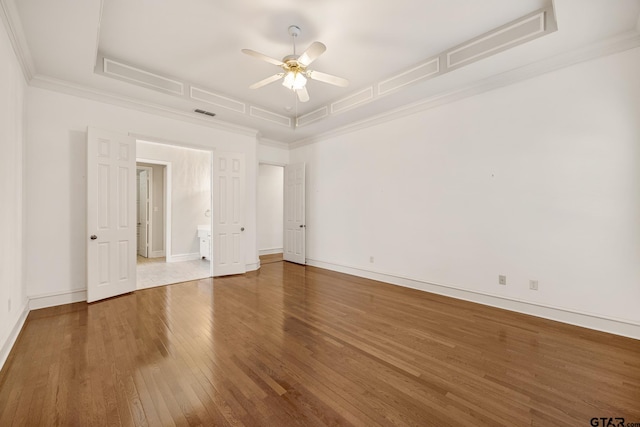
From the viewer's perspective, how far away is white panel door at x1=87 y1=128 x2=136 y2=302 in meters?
3.79

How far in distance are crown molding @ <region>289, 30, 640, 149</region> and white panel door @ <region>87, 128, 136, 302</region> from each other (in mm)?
4122

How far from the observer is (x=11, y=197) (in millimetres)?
2773

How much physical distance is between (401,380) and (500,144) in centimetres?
322

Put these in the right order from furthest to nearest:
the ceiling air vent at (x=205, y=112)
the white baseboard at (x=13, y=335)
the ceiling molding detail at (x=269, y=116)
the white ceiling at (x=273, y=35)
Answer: the ceiling molding detail at (x=269, y=116), the ceiling air vent at (x=205, y=112), the white ceiling at (x=273, y=35), the white baseboard at (x=13, y=335)

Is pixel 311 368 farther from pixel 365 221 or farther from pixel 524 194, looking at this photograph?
pixel 365 221

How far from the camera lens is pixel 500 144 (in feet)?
11.9

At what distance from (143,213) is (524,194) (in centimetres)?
874

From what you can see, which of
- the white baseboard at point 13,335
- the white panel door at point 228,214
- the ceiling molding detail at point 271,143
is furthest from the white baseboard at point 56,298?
the ceiling molding detail at point 271,143

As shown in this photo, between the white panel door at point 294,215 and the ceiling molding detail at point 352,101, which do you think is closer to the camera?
the ceiling molding detail at point 352,101

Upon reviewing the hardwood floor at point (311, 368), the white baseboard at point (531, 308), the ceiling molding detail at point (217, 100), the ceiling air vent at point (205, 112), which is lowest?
the hardwood floor at point (311, 368)

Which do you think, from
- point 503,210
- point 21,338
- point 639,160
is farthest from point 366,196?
point 21,338

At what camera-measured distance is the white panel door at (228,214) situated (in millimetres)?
5273

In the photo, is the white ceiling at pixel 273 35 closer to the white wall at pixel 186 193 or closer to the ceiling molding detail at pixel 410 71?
the ceiling molding detail at pixel 410 71

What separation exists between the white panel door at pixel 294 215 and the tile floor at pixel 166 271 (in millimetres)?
1973
